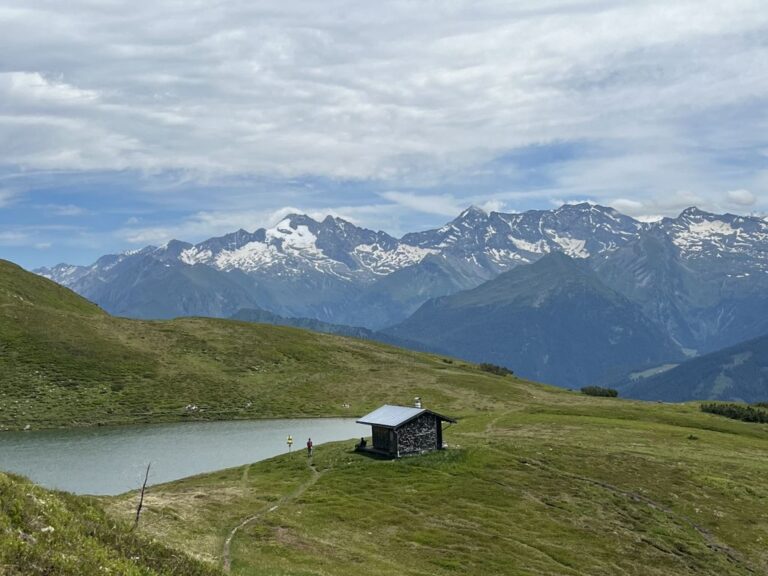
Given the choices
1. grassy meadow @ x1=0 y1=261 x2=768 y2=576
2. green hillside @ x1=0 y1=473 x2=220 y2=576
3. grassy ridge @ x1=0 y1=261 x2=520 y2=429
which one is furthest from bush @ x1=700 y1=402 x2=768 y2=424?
green hillside @ x1=0 y1=473 x2=220 y2=576

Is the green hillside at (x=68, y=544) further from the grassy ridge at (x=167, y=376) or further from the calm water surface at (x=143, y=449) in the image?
the grassy ridge at (x=167, y=376)

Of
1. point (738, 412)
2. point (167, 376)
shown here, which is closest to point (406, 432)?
point (167, 376)

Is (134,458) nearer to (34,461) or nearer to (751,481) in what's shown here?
(34,461)

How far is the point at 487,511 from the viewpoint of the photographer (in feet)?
218

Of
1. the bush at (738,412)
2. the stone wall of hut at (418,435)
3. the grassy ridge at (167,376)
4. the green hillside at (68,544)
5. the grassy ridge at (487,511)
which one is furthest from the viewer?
the bush at (738,412)

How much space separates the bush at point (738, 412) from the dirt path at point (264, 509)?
11551 centimetres

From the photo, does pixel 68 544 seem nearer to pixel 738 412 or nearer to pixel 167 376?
pixel 167 376

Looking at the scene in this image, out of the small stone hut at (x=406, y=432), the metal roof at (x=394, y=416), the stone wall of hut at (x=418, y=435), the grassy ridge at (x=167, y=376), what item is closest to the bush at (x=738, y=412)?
the grassy ridge at (x=167, y=376)

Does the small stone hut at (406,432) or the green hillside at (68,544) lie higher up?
the green hillside at (68,544)

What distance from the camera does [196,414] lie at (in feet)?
455

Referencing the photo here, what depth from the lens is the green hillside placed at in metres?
21.5

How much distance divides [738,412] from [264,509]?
134m

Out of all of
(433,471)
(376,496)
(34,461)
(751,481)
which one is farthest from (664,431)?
(34,461)

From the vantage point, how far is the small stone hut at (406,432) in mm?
83562
